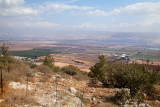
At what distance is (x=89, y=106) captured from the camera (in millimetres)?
7977

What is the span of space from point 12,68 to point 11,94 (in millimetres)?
6423

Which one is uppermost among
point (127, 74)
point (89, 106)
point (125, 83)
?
point (127, 74)

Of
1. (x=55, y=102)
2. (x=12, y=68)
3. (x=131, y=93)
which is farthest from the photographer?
(x=12, y=68)

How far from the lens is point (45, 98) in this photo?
7.98m

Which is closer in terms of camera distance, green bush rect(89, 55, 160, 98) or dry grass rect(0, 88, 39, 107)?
dry grass rect(0, 88, 39, 107)

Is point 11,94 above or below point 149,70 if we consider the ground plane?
below

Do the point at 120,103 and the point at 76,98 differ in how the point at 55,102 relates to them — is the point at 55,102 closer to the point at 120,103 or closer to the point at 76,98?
the point at 76,98

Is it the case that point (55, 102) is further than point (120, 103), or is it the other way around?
point (120, 103)

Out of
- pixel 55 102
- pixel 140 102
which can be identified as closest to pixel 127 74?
pixel 140 102

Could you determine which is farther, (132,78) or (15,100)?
(132,78)

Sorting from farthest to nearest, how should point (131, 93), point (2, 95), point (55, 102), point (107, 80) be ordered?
1. point (107, 80)
2. point (131, 93)
3. point (55, 102)
4. point (2, 95)

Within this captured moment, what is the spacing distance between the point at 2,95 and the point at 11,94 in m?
0.41

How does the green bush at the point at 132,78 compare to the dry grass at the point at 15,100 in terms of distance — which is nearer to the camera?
the dry grass at the point at 15,100

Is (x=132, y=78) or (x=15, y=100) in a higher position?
(x=132, y=78)
